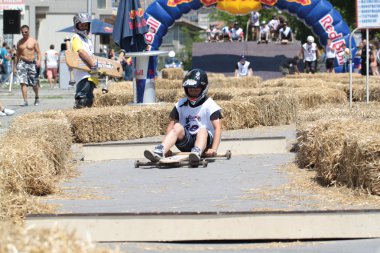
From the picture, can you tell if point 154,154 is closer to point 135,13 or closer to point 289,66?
point 135,13

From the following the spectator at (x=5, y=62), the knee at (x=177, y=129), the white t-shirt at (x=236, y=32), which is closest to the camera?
the knee at (x=177, y=129)

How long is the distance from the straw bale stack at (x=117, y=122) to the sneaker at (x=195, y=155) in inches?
153

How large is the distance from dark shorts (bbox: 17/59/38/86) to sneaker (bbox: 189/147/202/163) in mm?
10937

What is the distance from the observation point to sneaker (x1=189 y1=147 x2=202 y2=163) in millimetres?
10328

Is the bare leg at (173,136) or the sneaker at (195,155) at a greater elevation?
the bare leg at (173,136)

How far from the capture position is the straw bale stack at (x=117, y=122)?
14062mm

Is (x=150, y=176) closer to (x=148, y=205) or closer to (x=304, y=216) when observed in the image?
(x=148, y=205)

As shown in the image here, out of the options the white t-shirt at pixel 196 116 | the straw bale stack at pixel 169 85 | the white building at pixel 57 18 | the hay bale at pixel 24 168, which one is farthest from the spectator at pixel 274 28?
the hay bale at pixel 24 168

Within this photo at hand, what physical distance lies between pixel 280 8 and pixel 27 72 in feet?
Answer: 44.1

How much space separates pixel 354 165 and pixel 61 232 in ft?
15.3

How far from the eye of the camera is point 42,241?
12.3 feet

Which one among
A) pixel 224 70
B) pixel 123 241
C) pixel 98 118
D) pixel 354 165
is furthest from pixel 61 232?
pixel 224 70

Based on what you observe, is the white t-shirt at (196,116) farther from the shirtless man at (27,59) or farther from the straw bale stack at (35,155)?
the shirtless man at (27,59)

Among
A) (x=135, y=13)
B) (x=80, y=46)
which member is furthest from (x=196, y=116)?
(x=135, y=13)
